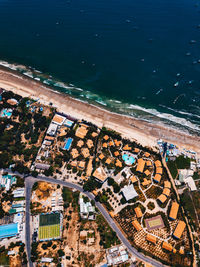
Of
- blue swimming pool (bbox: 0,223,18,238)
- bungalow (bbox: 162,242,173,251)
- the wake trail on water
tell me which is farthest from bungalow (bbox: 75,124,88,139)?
bungalow (bbox: 162,242,173,251)

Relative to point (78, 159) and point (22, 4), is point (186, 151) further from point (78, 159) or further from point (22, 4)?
point (22, 4)

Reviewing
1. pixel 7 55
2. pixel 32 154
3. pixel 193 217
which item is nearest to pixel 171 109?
pixel 193 217

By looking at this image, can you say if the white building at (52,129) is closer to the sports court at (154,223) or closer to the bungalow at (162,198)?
the bungalow at (162,198)

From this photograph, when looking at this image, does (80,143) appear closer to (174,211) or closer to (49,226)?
(49,226)

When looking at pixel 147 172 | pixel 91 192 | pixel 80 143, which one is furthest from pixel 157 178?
pixel 80 143

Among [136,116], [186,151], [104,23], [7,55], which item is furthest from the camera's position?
[104,23]

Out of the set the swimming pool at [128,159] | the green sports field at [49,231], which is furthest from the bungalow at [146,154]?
the green sports field at [49,231]

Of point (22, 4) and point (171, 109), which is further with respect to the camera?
point (22, 4)
